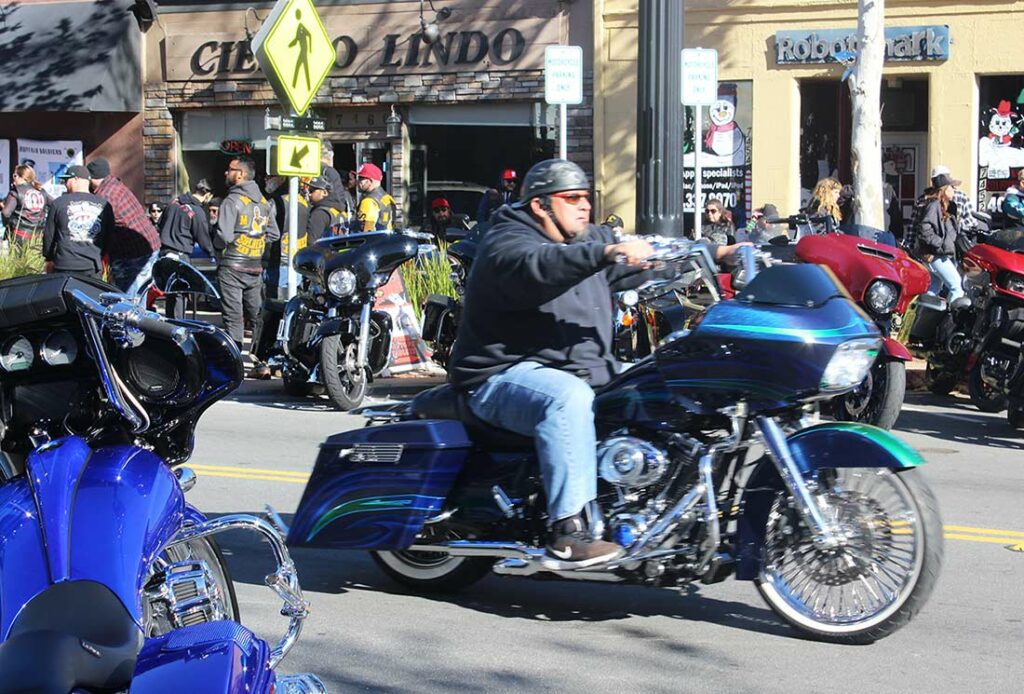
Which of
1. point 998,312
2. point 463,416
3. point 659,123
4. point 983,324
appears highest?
point 659,123

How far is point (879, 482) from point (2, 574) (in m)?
3.13

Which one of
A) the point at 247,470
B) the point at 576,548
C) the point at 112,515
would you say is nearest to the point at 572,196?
the point at 576,548

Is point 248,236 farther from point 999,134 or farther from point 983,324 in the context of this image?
point 999,134

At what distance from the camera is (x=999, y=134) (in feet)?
63.1

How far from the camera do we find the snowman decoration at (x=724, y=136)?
2036 centimetres

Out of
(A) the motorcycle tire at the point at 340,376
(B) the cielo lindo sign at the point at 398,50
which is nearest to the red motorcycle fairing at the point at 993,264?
(A) the motorcycle tire at the point at 340,376

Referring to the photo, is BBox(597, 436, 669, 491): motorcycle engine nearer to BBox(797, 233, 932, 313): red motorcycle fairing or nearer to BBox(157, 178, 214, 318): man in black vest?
BBox(797, 233, 932, 313): red motorcycle fairing

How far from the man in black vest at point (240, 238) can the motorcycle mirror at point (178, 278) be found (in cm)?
816

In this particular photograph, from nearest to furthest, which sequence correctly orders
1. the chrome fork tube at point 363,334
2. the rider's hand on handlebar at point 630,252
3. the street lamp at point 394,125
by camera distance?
the rider's hand on handlebar at point 630,252 < the chrome fork tube at point 363,334 < the street lamp at point 394,125

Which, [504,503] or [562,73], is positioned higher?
[562,73]

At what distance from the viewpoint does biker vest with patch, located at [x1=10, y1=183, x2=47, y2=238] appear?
19.9 m

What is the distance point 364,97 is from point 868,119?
8326 millimetres

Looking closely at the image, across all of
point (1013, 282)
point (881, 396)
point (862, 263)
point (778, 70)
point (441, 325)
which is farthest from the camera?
point (778, 70)

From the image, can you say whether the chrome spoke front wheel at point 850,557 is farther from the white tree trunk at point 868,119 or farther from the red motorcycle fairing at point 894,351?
the white tree trunk at point 868,119
